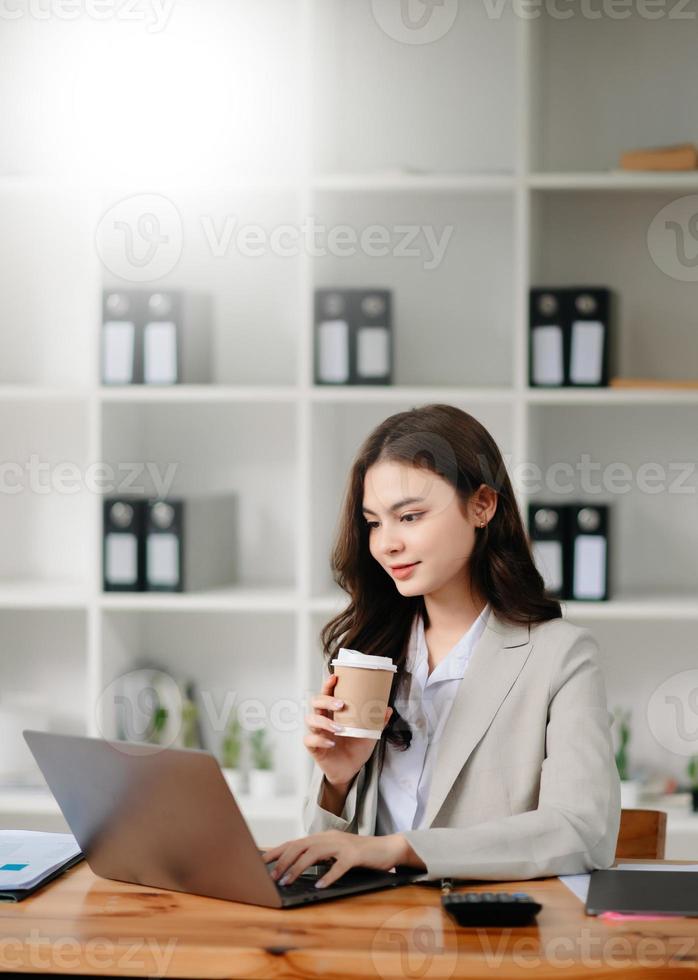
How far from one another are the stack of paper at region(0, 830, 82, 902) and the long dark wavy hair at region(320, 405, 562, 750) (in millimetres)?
487

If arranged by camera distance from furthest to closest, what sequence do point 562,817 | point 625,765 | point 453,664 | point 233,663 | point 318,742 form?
point 233,663, point 625,765, point 453,664, point 318,742, point 562,817

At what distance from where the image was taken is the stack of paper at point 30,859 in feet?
4.62

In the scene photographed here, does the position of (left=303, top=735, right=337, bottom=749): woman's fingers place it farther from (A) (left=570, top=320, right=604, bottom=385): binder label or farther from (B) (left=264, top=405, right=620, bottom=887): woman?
(A) (left=570, top=320, right=604, bottom=385): binder label

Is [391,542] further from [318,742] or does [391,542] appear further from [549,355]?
[549,355]

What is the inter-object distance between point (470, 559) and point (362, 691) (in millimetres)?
399

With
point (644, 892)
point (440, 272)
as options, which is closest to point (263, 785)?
point (440, 272)

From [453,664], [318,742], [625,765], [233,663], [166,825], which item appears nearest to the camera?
[166,825]

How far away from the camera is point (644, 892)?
53.8 inches

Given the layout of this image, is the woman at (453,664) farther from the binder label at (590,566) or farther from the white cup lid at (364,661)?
the binder label at (590,566)

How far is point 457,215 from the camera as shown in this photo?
331cm

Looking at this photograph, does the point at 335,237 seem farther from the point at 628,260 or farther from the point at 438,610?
the point at 438,610

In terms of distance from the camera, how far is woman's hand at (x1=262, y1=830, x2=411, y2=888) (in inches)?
54.5

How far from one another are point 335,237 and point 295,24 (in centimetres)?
63

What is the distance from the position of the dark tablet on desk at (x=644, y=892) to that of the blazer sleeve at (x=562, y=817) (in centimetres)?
5
